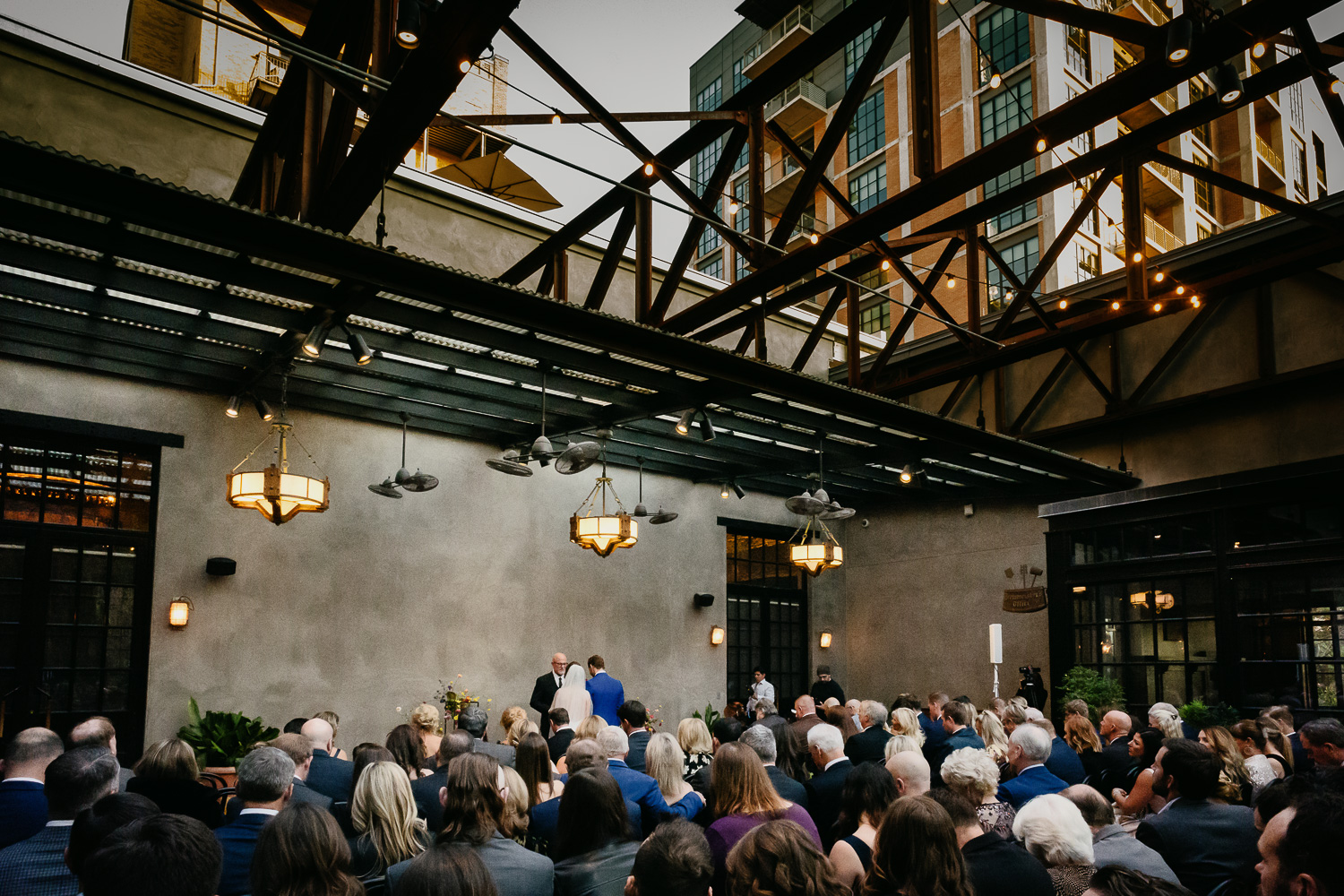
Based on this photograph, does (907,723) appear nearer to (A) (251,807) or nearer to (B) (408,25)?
(A) (251,807)

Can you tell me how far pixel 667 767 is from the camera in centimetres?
470

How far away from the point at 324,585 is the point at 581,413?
3348 millimetres

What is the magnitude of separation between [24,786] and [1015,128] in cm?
2477

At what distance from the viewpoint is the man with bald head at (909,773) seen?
416cm

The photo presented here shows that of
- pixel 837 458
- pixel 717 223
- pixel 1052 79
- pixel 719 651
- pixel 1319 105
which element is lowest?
pixel 719 651

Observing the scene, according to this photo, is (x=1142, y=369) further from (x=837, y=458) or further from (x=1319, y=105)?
(x=1319, y=105)

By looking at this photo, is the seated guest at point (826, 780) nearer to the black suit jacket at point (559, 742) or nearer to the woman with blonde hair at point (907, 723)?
the woman with blonde hair at point (907, 723)

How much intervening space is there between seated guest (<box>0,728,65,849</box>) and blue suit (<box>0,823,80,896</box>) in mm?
1003

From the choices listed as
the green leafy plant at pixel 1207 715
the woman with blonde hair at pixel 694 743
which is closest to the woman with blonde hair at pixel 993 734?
the woman with blonde hair at pixel 694 743

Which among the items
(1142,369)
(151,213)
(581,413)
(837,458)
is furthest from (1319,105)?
(151,213)

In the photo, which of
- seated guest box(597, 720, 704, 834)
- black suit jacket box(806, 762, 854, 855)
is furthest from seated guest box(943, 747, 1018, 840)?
seated guest box(597, 720, 704, 834)

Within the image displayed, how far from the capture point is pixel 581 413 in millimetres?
10086

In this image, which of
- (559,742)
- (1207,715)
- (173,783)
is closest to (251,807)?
(173,783)

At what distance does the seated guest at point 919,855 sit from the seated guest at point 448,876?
1155mm
